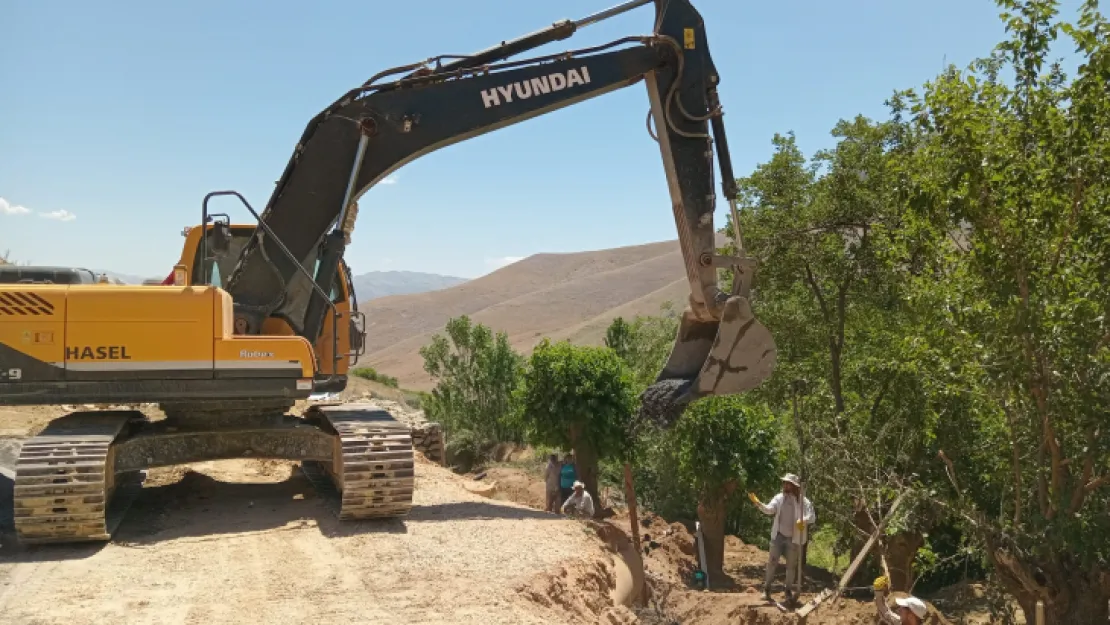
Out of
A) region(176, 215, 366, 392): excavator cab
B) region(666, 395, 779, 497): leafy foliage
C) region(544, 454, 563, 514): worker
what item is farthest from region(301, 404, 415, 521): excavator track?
region(666, 395, 779, 497): leafy foliage

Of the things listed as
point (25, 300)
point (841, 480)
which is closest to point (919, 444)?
point (841, 480)

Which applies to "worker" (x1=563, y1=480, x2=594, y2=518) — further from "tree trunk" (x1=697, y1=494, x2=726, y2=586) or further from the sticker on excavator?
"tree trunk" (x1=697, y1=494, x2=726, y2=586)

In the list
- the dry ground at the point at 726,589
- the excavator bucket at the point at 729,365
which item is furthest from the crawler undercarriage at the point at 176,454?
the dry ground at the point at 726,589

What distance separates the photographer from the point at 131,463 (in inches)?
361

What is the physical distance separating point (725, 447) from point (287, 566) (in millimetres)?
9400

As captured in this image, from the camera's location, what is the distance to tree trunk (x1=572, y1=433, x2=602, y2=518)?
15781 mm

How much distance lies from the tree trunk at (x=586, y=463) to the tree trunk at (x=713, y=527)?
194cm

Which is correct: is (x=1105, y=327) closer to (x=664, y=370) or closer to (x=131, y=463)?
(x=664, y=370)

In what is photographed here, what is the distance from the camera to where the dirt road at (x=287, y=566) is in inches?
266

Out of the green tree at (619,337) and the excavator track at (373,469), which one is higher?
the green tree at (619,337)

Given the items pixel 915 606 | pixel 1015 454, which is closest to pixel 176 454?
pixel 915 606

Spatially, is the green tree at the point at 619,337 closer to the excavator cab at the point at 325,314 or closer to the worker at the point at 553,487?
the worker at the point at 553,487

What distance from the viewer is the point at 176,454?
31.2 ft

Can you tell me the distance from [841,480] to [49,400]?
9.36 m
